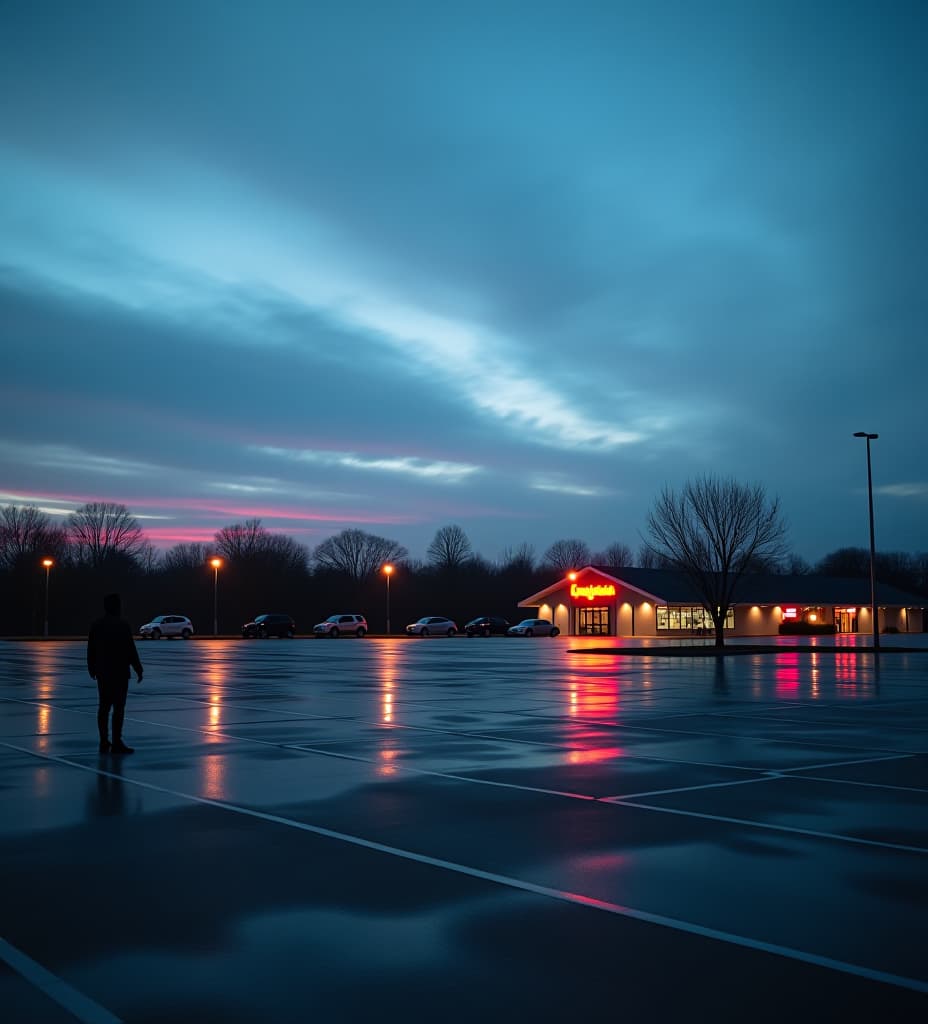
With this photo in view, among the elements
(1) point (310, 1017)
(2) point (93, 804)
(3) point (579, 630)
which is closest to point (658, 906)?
(1) point (310, 1017)

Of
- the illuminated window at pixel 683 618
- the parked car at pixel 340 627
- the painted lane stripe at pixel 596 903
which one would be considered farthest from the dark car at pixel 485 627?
the painted lane stripe at pixel 596 903

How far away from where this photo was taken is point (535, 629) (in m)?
81.8

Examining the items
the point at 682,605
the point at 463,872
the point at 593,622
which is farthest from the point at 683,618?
the point at 463,872

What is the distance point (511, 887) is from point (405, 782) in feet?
14.1

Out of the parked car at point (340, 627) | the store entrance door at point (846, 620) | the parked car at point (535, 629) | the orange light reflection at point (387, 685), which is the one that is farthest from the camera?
the store entrance door at point (846, 620)

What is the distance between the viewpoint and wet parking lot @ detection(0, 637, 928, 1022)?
4.95 meters

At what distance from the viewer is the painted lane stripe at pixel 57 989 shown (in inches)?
181

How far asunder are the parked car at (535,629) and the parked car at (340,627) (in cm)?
1228

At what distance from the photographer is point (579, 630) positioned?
269ft

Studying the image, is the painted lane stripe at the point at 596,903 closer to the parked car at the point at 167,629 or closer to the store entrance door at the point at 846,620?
the parked car at the point at 167,629

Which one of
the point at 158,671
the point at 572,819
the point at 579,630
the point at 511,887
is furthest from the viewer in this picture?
the point at 579,630

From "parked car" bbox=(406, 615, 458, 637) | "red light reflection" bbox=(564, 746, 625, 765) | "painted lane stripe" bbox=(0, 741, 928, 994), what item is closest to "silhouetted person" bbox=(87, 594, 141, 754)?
"painted lane stripe" bbox=(0, 741, 928, 994)

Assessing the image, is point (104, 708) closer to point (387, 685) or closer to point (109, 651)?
point (109, 651)

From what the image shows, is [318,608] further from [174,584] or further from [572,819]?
[572,819]
